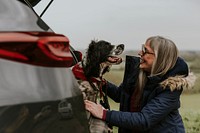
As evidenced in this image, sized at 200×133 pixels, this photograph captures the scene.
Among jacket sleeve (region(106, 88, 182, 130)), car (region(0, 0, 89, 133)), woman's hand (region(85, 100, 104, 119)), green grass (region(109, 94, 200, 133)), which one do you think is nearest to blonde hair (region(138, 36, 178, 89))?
jacket sleeve (region(106, 88, 182, 130))

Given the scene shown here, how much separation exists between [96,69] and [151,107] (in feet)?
1.47

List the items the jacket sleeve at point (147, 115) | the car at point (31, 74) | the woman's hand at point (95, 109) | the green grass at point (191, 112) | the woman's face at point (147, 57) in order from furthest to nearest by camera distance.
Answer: the green grass at point (191, 112)
the woman's face at point (147, 57)
the jacket sleeve at point (147, 115)
the woman's hand at point (95, 109)
the car at point (31, 74)

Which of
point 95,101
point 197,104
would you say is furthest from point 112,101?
point 197,104

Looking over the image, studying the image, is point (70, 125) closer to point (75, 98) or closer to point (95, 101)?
point (75, 98)

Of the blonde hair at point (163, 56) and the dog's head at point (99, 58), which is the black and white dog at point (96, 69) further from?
the blonde hair at point (163, 56)

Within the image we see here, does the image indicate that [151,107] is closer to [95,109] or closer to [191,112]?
[95,109]

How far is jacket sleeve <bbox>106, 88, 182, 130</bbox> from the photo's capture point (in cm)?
338

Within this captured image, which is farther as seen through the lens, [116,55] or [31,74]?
[116,55]

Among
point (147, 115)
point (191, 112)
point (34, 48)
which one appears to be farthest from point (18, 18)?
point (191, 112)

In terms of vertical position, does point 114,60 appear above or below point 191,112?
above

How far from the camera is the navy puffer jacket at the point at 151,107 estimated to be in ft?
11.1

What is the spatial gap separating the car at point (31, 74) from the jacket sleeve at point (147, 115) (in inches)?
47.9

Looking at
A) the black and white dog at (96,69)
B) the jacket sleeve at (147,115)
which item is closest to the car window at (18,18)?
the black and white dog at (96,69)

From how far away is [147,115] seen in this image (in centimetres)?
338
